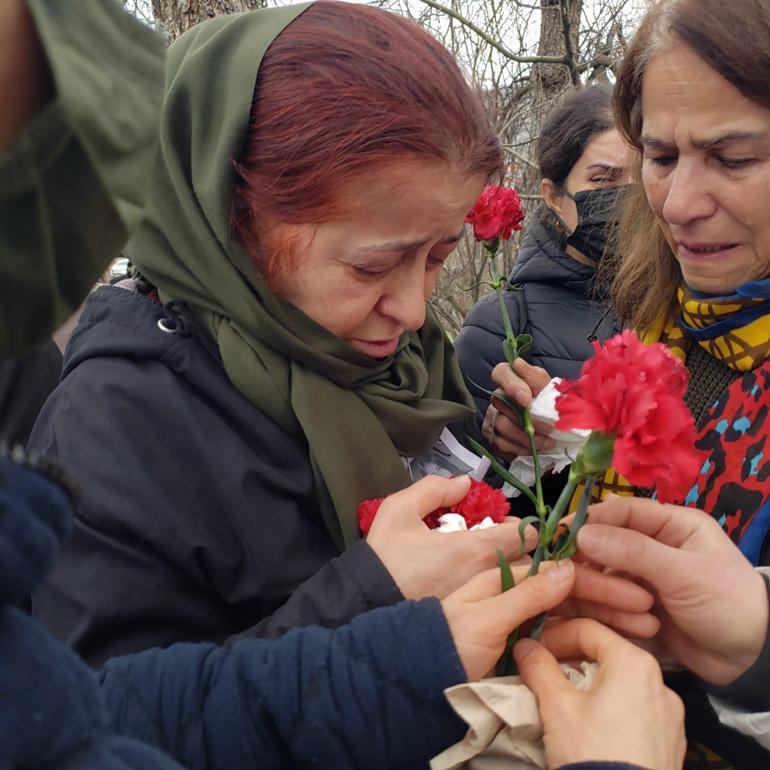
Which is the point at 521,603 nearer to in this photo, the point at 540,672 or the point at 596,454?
the point at 540,672

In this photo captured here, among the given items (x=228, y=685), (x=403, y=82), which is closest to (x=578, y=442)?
(x=403, y=82)

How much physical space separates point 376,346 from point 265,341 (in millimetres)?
247

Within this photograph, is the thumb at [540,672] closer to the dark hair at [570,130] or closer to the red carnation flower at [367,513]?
the red carnation flower at [367,513]

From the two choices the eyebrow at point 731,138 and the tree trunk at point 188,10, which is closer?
the eyebrow at point 731,138

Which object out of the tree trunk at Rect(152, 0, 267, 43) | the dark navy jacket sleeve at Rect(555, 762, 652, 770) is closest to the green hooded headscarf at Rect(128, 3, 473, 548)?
the dark navy jacket sleeve at Rect(555, 762, 652, 770)

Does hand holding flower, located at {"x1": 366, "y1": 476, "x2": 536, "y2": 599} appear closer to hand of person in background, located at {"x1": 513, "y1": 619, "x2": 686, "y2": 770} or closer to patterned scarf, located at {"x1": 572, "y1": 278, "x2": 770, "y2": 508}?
hand of person in background, located at {"x1": 513, "y1": 619, "x2": 686, "y2": 770}

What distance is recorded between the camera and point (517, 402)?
5.92ft

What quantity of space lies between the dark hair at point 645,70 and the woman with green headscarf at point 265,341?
543mm

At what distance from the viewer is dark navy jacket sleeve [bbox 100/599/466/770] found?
1028mm

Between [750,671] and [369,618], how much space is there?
60 centimetres

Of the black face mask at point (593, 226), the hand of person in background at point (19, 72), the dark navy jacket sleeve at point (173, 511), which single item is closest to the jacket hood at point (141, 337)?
the dark navy jacket sleeve at point (173, 511)

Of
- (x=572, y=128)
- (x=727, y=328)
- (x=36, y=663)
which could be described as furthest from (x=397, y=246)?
(x=572, y=128)

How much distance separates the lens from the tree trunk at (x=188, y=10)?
3014mm

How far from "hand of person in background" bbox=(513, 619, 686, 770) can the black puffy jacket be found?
1.61 m
